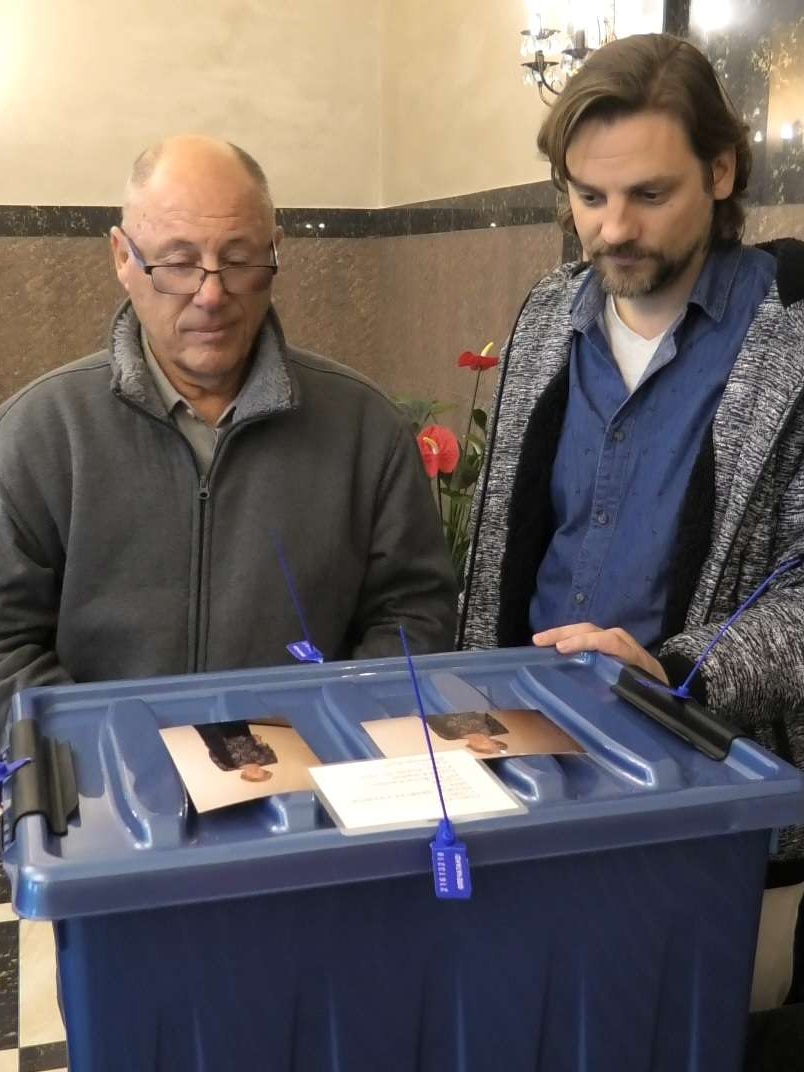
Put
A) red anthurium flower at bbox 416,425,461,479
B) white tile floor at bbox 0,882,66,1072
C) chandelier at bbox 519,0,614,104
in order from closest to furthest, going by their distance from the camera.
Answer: white tile floor at bbox 0,882,66,1072 < red anthurium flower at bbox 416,425,461,479 < chandelier at bbox 519,0,614,104

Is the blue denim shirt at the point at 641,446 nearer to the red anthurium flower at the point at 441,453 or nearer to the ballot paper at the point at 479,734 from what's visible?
the ballot paper at the point at 479,734

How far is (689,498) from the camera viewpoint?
59.1 inches

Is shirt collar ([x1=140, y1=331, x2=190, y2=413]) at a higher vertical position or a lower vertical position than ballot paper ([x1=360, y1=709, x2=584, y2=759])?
higher

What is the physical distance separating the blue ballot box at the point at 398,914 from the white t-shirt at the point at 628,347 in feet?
2.19

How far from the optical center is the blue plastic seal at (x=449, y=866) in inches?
32.3

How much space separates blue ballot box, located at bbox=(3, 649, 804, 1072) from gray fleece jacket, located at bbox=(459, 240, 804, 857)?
0.33m

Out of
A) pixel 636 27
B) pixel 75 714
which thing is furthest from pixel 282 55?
pixel 75 714

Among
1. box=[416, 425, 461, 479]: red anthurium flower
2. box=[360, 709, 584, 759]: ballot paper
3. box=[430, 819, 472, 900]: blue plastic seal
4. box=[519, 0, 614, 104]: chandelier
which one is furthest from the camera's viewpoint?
box=[519, 0, 614, 104]: chandelier

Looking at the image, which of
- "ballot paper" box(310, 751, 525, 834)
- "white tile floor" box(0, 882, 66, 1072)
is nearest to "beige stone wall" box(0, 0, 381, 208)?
"white tile floor" box(0, 882, 66, 1072)

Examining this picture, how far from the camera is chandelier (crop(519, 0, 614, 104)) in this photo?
2932 millimetres

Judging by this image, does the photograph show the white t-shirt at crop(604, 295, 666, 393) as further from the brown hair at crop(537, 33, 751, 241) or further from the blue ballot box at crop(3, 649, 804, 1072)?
the blue ballot box at crop(3, 649, 804, 1072)

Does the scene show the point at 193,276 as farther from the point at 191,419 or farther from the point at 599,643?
the point at 599,643

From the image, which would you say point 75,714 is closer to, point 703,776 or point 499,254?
A: point 703,776

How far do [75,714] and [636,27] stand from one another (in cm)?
232
